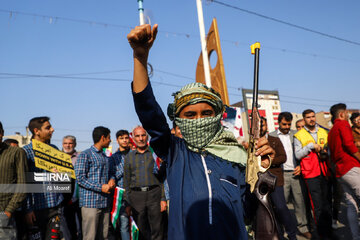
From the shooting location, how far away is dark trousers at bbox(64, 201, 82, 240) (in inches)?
212

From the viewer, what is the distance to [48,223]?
3912 mm

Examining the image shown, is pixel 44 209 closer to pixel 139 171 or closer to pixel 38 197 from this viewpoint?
pixel 38 197

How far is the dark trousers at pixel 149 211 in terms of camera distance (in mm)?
5121

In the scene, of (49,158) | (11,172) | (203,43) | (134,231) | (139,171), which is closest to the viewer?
(11,172)

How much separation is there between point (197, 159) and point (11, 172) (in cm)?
258

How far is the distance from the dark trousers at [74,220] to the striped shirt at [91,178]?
78 centimetres

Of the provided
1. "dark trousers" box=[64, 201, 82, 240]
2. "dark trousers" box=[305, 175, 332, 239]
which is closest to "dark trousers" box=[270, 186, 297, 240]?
"dark trousers" box=[305, 175, 332, 239]

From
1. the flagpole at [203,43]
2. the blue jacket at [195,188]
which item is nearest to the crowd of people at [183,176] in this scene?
the blue jacket at [195,188]

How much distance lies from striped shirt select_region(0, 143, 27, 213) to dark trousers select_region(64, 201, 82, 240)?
1.99m

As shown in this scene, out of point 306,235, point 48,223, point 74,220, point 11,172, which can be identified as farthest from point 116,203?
point 306,235

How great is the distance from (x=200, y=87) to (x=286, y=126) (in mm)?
4228

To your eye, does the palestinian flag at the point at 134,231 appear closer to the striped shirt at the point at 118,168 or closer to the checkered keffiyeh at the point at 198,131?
the striped shirt at the point at 118,168

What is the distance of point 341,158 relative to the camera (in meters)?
4.41

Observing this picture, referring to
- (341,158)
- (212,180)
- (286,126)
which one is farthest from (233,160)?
(286,126)
